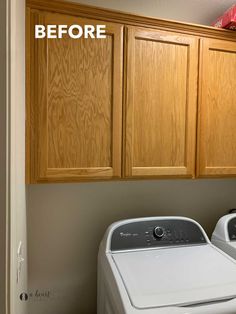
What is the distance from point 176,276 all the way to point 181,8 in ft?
5.59

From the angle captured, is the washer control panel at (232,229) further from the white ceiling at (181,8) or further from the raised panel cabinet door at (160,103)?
the white ceiling at (181,8)

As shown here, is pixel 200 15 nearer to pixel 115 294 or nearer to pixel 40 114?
pixel 40 114

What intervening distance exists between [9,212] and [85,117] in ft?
2.24

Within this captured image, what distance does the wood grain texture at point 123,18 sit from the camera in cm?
120

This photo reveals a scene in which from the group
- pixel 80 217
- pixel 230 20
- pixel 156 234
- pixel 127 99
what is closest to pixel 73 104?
pixel 127 99

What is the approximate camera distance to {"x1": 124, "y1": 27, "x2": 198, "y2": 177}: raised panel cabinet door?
133cm

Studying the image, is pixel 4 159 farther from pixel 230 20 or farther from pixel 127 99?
pixel 230 20

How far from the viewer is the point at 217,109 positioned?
1.46 meters

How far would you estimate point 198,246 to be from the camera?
145cm

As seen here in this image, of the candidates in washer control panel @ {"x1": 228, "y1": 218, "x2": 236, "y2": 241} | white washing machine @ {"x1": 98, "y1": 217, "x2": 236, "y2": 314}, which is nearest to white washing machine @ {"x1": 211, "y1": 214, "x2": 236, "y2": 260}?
washer control panel @ {"x1": 228, "y1": 218, "x2": 236, "y2": 241}

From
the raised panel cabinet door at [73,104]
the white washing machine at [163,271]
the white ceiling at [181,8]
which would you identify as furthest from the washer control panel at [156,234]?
the white ceiling at [181,8]

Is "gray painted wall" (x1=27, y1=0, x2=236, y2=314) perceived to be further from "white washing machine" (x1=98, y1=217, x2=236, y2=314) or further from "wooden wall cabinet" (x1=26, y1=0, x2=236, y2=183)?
"wooden wall cabinet" (x1=26, y1=0, x2=236, y2=183)

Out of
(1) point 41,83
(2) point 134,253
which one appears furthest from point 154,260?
(1) point 41,83

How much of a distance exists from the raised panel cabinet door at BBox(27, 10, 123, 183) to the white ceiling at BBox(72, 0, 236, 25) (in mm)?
501
